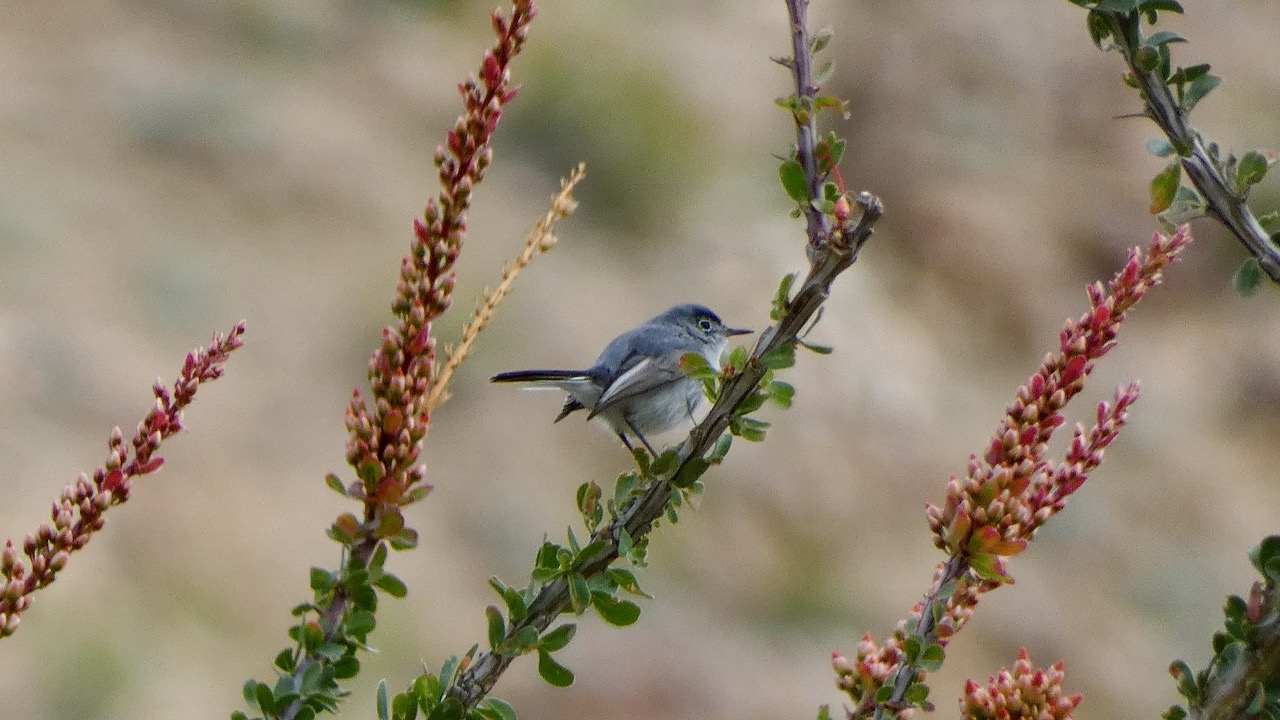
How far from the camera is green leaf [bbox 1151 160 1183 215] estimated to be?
2.05m

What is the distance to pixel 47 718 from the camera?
29.3 ft

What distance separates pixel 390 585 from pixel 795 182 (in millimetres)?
821

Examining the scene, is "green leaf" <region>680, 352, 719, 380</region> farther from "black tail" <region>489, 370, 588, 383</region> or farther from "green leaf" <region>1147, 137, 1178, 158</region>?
"black tail" <region>489, 370, 588, 383</region>

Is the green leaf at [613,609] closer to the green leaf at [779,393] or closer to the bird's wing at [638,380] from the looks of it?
the green leaf at [779,393]

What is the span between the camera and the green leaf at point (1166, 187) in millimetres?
2047

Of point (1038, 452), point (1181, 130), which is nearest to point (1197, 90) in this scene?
point (1181, 130)

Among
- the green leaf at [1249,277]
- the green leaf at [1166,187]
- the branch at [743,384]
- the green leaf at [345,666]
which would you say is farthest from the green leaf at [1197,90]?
the green leaf at [345,666]

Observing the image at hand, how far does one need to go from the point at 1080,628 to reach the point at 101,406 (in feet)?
29.6

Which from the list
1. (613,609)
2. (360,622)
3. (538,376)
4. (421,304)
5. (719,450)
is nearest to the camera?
(421,304)

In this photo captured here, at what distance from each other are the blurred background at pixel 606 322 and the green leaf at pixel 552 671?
804 cm

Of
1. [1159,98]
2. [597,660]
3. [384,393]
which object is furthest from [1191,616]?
[384,393]

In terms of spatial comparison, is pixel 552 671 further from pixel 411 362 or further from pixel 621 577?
pixel 411 362

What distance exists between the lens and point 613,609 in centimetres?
204

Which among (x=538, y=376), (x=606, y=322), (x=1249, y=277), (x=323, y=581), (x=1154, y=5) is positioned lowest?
(x=323, y=581)
